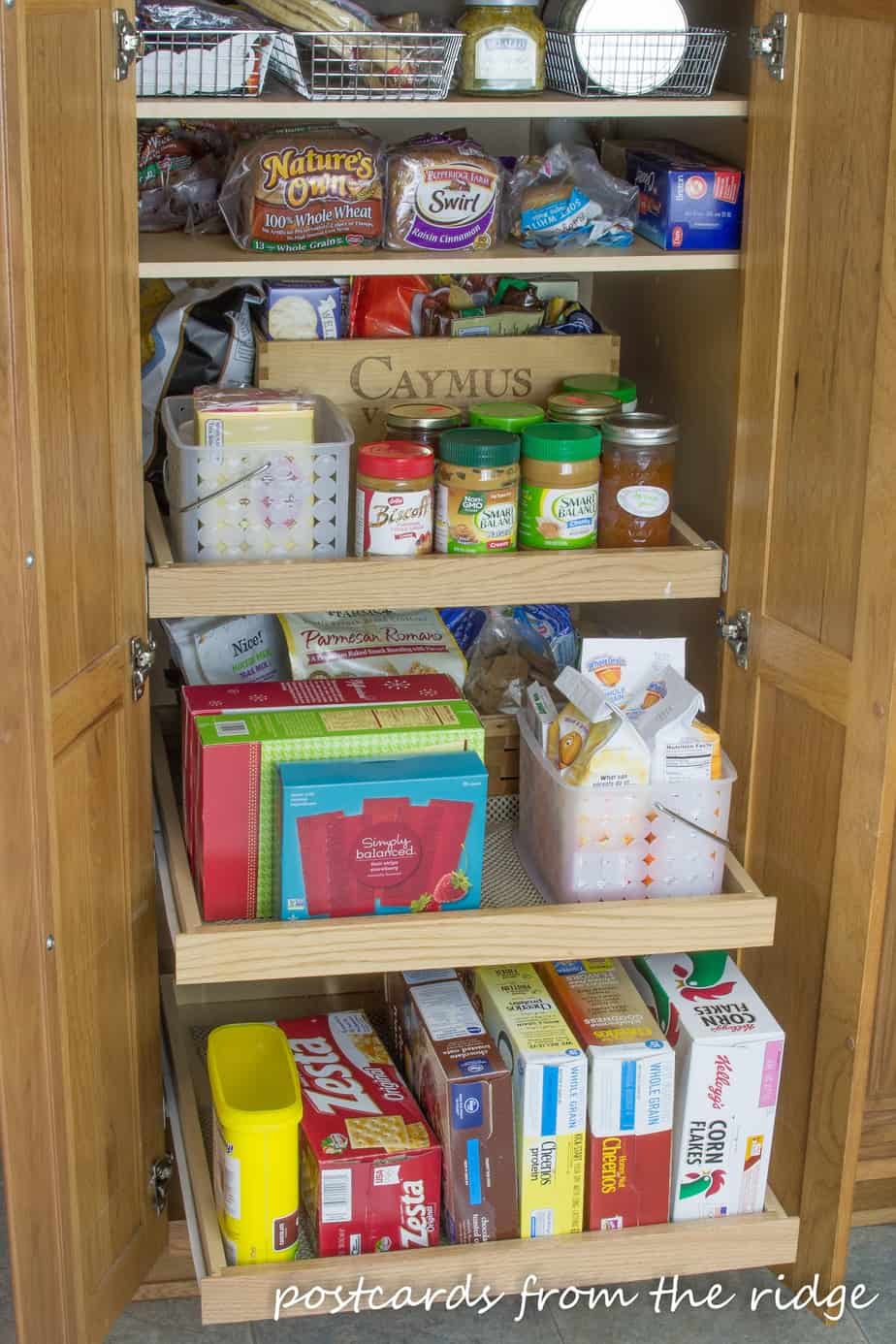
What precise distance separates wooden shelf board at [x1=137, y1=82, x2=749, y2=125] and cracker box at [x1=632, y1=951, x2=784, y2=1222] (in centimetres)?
100

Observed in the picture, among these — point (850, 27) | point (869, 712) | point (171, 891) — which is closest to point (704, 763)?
point (869, 712)

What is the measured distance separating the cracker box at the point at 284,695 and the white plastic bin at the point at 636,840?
18 cm

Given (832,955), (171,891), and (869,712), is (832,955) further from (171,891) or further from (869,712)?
(171,891)

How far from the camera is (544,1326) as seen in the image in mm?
2045

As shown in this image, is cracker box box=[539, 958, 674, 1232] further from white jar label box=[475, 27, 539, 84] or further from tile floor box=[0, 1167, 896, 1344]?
white jar label box=[475, 27, 539, 84]

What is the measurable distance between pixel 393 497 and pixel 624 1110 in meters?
0.73

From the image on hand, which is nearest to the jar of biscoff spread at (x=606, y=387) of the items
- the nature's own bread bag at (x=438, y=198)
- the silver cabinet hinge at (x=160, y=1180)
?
the nature's own bread bag at (x=438, y=198)

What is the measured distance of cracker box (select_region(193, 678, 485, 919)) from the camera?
5.86 feet

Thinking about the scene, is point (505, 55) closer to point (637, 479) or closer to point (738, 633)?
point (637, 479)

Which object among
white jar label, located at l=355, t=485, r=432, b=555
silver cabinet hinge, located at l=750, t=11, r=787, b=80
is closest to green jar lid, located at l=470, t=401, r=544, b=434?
white jar label, located at l=355, t=485, r=432, b=555

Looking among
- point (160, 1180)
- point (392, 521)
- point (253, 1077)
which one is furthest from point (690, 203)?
point (160, 1180)

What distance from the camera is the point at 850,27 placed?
1668 millimetres

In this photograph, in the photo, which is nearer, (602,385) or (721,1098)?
(721,1098)

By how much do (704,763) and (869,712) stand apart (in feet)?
0.66
